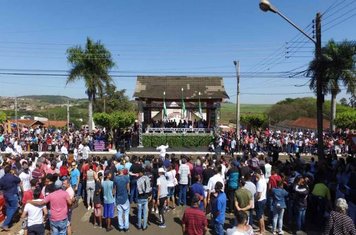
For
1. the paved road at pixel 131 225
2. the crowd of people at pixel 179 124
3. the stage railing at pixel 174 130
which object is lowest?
the paved road at pixel 131 225

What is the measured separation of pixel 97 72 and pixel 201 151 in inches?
544

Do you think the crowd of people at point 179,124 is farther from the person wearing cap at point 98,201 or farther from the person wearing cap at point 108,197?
the person wearing cap at point 108,197

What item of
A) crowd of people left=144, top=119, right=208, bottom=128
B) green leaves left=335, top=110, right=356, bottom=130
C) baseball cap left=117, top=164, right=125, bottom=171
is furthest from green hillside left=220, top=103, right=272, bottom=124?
baseball cap left=117, top=164, right=125, bottom=171

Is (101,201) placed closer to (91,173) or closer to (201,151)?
(91,173)

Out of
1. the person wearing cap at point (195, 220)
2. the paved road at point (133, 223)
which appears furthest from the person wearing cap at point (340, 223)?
the paved road at point (133, 223)

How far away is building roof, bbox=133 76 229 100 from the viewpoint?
99.7 feet

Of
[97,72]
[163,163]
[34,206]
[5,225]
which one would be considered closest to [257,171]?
[163,163]

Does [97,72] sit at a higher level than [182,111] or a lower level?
higher

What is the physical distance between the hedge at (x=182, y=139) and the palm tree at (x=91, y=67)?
8.56m

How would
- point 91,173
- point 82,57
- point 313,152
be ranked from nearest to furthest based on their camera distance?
point 91,173, point 313,152, point 82,57

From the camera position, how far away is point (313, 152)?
1054 inches

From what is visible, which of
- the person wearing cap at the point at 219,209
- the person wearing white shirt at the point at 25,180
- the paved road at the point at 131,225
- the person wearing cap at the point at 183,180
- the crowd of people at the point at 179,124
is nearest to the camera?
the person wearing cap at the point at 219,209

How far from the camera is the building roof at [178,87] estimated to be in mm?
30373

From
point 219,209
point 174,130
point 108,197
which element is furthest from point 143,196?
point 174,130
